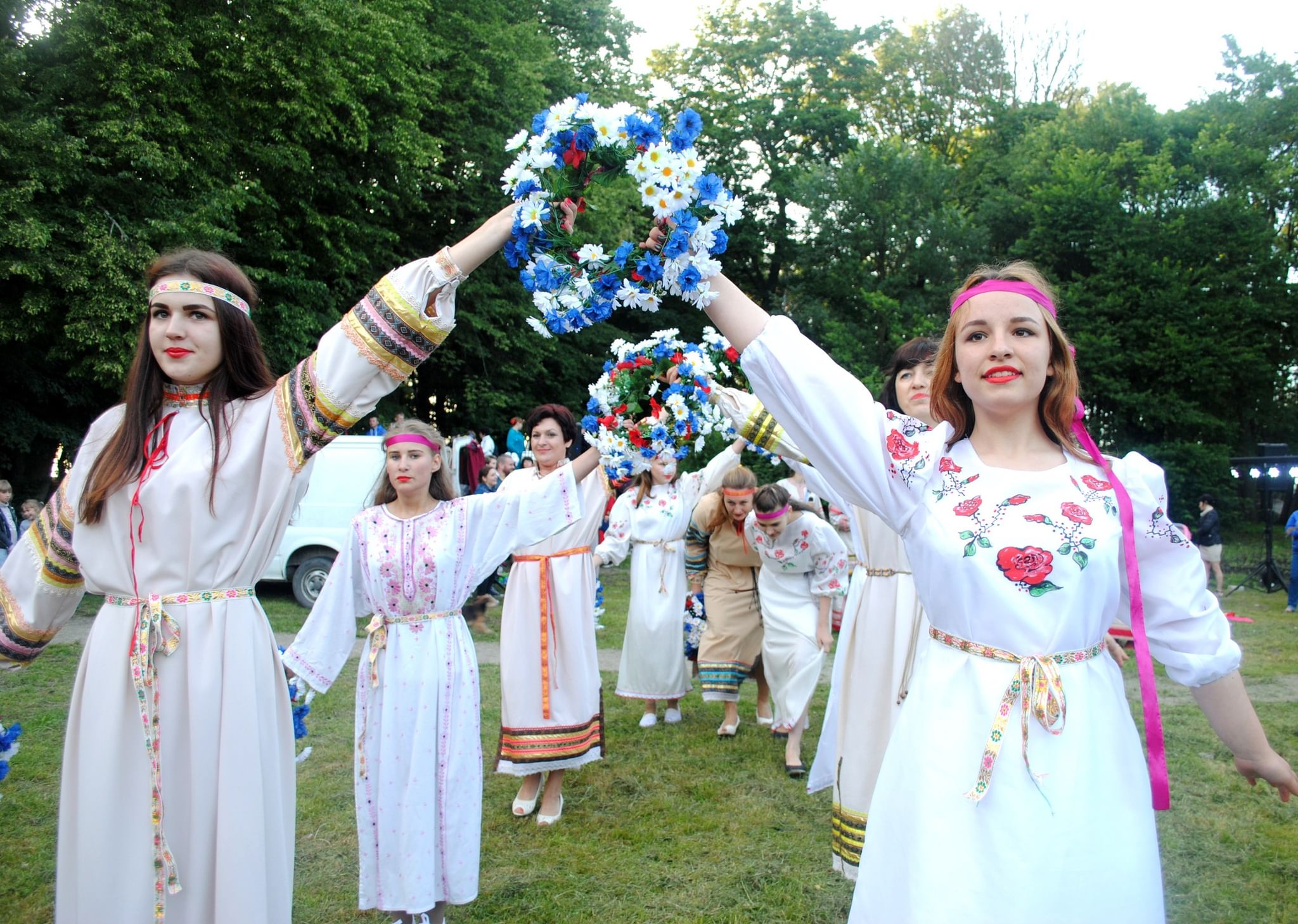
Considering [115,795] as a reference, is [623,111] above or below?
above

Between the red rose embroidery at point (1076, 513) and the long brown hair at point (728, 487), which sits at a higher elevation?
the red rose embroidery at point (1076, 513)

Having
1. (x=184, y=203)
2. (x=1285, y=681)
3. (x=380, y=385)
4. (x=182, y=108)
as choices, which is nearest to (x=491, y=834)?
(x=380, y=385)

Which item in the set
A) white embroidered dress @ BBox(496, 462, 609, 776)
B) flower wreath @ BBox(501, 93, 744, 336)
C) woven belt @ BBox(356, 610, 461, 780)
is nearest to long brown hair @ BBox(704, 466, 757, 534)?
white embroidered dress @ BBox(496, 462, 609, 776)

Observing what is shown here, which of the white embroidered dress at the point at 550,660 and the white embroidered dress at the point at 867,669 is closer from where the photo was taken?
the white embroidered dress at the point at 867,669

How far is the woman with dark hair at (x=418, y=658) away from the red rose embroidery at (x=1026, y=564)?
234cm

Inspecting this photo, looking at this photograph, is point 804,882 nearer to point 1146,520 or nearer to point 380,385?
point 1146,520

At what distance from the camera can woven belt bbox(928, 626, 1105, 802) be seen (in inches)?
79.6

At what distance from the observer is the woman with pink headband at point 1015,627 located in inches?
78.8

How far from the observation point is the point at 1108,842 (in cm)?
202

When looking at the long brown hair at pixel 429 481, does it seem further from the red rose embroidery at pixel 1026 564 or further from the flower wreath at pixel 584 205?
the red rose embroidery at pixel 1026 564

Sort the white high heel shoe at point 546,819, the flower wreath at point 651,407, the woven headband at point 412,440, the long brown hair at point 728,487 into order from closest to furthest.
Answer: the woven headband at point 412,440 → the flower wreath at point 651,407 → the white high heel shoe at point 546,819 → the long brown hair at point 728,487

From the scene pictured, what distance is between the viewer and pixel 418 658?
4004 mm

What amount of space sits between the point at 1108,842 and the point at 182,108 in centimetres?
1384

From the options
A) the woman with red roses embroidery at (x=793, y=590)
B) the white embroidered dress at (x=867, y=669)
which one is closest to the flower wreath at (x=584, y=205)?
the white embroidered dress at (x=867, y=669)
